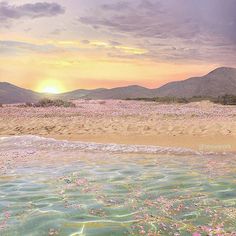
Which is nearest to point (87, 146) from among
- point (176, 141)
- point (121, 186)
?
point (176, 141)

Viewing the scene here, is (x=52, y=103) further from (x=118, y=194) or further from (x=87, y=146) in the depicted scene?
(x=118, y=194)

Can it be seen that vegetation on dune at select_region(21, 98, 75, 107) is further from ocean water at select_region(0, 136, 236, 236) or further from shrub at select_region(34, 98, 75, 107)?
ocean water at select_region(0, 136, 236, 236)

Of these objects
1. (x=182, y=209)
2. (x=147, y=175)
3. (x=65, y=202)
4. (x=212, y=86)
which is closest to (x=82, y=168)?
(x=147, y=175)

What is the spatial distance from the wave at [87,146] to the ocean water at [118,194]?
78 cm

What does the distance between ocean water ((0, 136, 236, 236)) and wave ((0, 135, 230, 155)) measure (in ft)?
2.55

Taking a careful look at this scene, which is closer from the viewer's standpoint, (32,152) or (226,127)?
(32,152)

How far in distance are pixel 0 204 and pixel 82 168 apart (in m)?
4.86

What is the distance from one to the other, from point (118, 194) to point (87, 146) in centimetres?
1022

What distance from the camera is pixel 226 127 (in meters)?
25.4

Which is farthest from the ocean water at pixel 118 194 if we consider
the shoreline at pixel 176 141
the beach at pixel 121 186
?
the shoreline at pixel 176 141

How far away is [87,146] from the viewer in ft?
67.3

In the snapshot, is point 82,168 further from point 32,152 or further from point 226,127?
point 226,127

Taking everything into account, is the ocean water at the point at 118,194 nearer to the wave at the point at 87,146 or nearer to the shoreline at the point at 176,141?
the wave at the point at 87,146

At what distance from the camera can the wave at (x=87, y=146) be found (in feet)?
60.4
